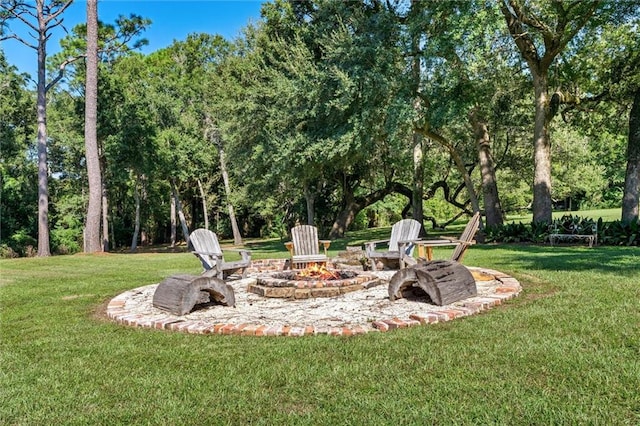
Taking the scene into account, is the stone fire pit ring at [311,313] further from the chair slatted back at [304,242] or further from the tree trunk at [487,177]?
the tree trunk at [487,177]

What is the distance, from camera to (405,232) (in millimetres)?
6969

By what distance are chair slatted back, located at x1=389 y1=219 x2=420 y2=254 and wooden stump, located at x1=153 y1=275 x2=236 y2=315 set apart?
3349mm

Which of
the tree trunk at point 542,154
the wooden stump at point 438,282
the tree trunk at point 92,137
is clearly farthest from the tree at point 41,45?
the tree trunk at point 542,154

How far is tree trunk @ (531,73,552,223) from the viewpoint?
11531mm

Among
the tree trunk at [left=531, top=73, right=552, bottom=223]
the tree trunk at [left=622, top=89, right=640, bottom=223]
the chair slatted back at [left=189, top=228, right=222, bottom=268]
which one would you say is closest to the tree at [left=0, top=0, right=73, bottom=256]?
the chair slatted back at [left=189, top=228, right=222, bottom=268]

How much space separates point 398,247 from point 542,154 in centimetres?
718

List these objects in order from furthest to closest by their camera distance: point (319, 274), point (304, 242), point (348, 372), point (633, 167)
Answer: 1. point (633, 167)
2. point (304, 242)
3. point (319, 274)
4. point (348, 372)

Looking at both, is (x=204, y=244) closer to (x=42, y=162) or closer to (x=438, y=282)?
(x=438, y=282)

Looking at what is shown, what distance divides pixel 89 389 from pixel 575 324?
10.8 ft

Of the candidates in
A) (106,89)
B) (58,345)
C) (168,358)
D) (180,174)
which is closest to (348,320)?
(168,358)

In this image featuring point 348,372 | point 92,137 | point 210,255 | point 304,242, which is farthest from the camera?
point 92,137

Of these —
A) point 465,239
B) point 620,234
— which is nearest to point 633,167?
point 620,234

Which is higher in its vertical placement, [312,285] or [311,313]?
[312,285]

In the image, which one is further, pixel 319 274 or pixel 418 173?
pixel 418 173
